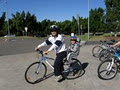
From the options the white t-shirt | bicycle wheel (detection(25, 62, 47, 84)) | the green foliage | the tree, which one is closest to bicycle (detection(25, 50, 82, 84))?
bicycle wheel (detection(25, 62, 47, 84))

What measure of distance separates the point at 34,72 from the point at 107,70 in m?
2.22

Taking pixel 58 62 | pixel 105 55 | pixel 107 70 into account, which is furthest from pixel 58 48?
pixel 105 55

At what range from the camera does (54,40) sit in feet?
15.5

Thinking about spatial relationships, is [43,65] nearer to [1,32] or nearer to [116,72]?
[116,72]

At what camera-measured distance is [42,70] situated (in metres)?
5.08

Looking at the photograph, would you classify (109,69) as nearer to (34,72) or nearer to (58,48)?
(58,48)

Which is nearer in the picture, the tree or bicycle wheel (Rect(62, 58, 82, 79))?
bicycle wheel (Rect(62, 58, 82, 79))

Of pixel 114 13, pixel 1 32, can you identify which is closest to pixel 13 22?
pixel 1 32

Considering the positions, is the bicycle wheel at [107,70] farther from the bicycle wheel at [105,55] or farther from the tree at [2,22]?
the tree at [2,22]

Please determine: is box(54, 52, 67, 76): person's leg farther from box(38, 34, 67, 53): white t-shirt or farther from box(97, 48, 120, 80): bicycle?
box(97, 48, 120, 80): bicycle

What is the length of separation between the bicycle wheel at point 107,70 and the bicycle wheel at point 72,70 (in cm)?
72

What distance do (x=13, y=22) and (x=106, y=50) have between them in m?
47.5

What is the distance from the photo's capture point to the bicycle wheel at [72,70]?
509 centimetres

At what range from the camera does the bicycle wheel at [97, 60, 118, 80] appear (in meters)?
4.97
